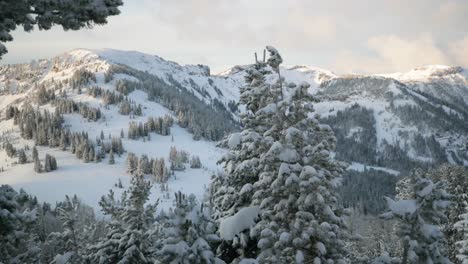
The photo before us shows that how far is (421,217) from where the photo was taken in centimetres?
1667

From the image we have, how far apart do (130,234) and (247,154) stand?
9858 mm

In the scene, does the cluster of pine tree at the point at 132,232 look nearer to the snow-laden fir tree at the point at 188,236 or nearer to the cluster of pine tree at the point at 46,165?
the snow-laden fir tree at the point at 188,236

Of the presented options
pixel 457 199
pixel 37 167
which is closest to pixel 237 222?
pixel 457 199

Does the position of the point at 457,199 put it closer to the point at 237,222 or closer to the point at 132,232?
the point at 132,232

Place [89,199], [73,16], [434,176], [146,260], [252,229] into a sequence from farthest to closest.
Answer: [89,199], [434,176], [146,260], [252,229], [73,16]

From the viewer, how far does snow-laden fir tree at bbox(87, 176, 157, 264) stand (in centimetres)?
2305

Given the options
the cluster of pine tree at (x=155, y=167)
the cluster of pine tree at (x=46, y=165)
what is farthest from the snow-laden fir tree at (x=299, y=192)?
the cluster of pine tree at (x=46, y=165)

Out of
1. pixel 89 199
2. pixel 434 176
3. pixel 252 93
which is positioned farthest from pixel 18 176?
pixel 252 93

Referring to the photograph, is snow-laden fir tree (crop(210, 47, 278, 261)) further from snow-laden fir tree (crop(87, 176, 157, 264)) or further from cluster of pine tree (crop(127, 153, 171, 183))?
cluster of pine tree (crop(127, 153, 171, 183))

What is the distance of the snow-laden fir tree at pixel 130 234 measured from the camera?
2305 cm

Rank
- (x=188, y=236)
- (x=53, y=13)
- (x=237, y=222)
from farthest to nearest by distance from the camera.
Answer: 1. (x=188, y=236)
2. (x=237, y=222)
3. (x=53, y=13)

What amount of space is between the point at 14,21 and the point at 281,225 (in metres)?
10.1

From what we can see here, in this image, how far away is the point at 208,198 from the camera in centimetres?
2369

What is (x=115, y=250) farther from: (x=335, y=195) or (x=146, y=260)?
(x=335, y=195)
